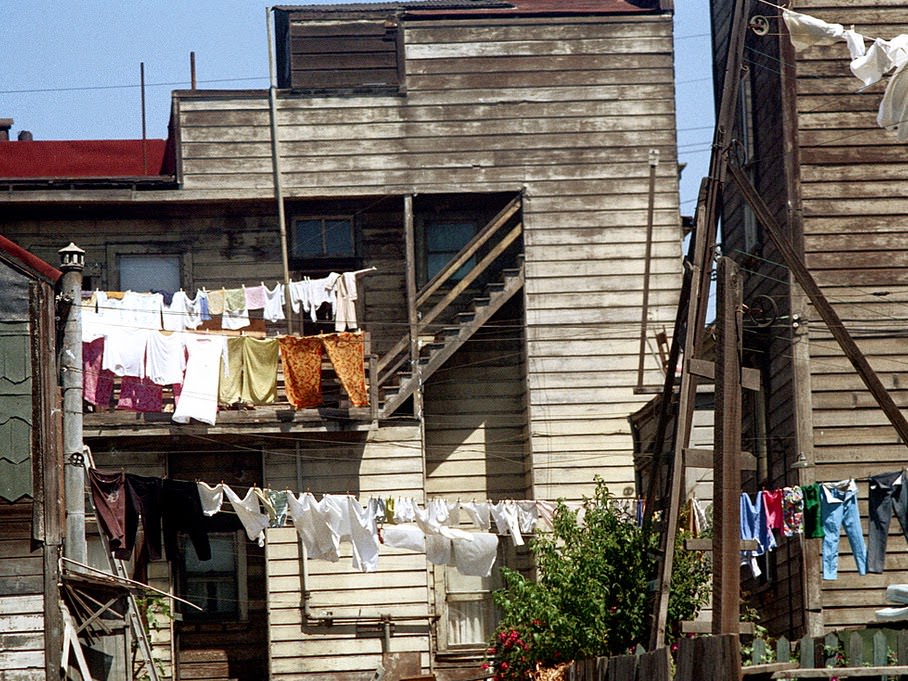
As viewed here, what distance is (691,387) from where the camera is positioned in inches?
642

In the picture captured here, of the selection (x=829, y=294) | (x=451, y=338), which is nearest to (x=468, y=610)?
(x=451, y=338)

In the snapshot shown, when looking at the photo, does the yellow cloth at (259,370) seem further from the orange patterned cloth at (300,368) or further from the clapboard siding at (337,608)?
the clapboard siding at (337,608)

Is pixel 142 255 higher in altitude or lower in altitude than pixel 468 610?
higher

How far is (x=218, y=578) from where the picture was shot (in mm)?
28562

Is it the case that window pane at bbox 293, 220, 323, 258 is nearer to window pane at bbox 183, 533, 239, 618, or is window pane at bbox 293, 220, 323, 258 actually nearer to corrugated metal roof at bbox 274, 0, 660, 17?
corrugated metal roof at bbox 274, 0, 660, 17

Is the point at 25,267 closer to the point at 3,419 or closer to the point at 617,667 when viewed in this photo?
the point at 3,419

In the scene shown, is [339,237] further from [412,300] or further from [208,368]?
[208,368]

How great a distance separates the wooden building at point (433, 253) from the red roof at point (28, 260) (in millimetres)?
7129

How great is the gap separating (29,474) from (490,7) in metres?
14.2

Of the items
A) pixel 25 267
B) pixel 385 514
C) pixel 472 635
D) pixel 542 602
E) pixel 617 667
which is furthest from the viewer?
pixel 472 635

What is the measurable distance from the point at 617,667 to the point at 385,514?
36.4 ft

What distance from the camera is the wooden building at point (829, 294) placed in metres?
21.8

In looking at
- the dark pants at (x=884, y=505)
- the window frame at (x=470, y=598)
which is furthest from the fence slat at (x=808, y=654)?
the window frame at (x=470, y=598)

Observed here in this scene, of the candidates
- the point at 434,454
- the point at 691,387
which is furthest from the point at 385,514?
the point at 691,387
